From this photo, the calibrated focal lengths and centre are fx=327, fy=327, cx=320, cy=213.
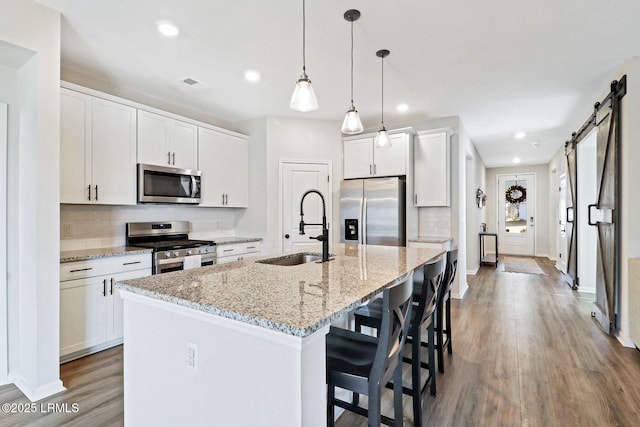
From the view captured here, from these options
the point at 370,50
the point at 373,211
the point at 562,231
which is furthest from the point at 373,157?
the point at 562,231

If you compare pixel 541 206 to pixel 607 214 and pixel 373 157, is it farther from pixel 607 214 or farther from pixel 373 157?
pixel 373 157

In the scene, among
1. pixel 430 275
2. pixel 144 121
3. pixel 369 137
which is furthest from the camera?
pixel 369 137

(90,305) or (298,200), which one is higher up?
(298,200)

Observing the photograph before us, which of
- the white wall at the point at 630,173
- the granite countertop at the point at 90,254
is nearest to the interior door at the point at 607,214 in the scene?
the white wall at the point at 630,173

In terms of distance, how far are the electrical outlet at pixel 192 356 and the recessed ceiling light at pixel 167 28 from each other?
2317 millimetres

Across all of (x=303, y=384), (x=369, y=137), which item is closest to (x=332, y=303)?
(x=303, y=384)

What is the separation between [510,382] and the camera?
234 centimetres

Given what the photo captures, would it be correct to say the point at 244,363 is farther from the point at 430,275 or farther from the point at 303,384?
the point at 430,275

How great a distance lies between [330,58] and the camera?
9.66 feet

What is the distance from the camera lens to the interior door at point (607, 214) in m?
3.14

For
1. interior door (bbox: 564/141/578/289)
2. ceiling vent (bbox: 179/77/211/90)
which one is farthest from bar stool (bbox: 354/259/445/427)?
interior door (bbox: 564/141/578/289)

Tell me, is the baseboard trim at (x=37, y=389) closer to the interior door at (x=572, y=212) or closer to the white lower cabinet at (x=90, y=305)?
the white lower cabinet at (x=90, y=305)

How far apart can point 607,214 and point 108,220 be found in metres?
5.15

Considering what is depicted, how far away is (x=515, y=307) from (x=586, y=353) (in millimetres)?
1382
